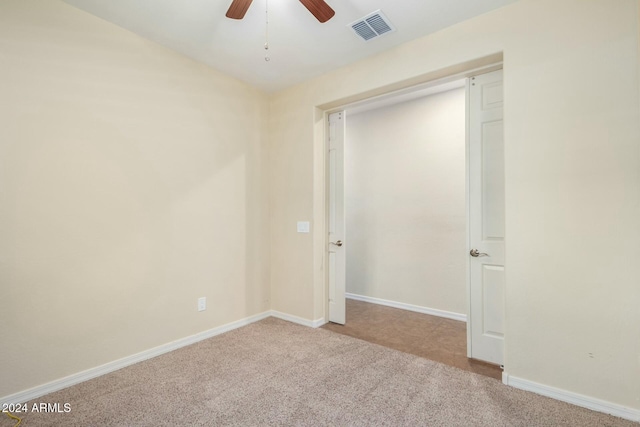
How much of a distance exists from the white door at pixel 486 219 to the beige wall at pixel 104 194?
2.37 m

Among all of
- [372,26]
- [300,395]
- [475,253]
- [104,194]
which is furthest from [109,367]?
[372,26]

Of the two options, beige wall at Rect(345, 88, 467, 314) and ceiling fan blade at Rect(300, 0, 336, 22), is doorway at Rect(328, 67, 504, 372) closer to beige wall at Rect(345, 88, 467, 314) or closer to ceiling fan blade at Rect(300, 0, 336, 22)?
beige wall at Rect(345, 88, 467, 314)


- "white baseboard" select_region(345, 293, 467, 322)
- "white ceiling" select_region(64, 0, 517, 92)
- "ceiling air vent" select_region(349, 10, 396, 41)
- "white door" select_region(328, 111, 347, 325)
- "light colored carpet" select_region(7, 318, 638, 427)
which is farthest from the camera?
"white baseboard" select_region(345, 293, 467, 322)

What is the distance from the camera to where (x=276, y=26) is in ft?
7.80

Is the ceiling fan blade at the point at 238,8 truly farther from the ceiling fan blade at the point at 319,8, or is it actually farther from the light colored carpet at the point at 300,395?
Answer: the light colored carpet at the point at 300,395

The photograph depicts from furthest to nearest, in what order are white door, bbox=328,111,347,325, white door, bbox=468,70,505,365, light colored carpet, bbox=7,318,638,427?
1. white door, bbox=328,111,347,325
2. white door, bbox=468,70,505,365
3. light colored carpet, bbox=7,318,638,427

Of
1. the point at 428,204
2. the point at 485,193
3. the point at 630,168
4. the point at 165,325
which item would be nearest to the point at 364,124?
the point at 428,204

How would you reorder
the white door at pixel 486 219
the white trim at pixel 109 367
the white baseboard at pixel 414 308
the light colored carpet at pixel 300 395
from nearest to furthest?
the light colored carpet at pixel 300 395, the white trim at pixel 109 367, the white door at pixel 486 219, the white baseboard at pixel 414 308

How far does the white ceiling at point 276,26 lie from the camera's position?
7.01ft

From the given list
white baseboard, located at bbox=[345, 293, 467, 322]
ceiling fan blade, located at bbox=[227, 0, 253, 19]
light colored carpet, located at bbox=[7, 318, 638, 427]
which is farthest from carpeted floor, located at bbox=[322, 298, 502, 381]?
ceiling fan blade, located at bbox=[227, 0, 253, 19]

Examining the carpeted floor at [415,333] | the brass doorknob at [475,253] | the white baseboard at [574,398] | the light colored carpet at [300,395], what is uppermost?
the brass doorknob at [475,253]

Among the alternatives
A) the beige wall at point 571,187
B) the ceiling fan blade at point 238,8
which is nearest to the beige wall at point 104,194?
the ceiling fan blade at point 238,8

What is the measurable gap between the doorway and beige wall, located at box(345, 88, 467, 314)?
0.01 metres

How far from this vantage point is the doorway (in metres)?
3.62
